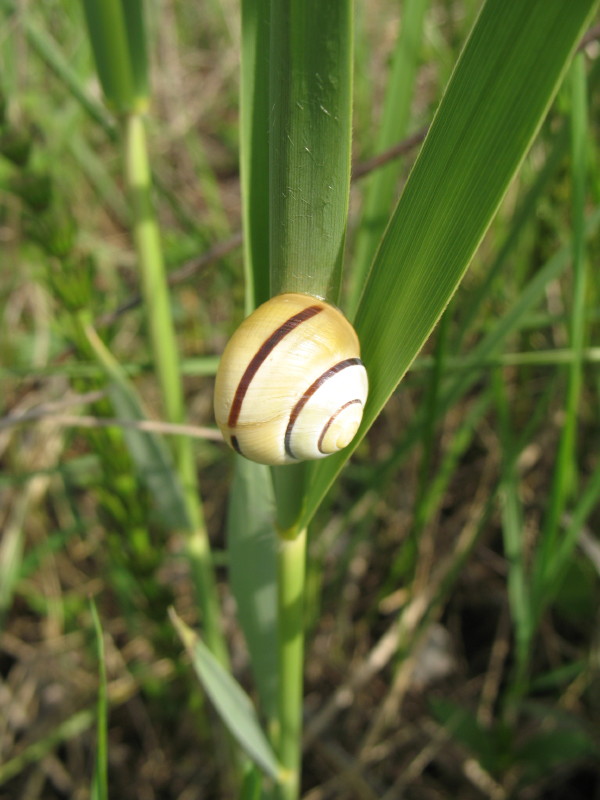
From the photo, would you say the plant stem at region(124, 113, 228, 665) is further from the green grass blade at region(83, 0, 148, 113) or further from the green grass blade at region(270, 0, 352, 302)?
the green grass blade at region(270, 0, 352, 302)

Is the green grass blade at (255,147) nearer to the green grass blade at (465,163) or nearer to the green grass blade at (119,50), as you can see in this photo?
the green grass blade at (465,163)

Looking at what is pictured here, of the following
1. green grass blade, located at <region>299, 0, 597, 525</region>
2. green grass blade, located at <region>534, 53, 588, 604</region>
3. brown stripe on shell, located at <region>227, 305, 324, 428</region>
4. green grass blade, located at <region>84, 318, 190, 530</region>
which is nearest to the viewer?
green grass blade, located at <region>299, 0, 597, 525</region>

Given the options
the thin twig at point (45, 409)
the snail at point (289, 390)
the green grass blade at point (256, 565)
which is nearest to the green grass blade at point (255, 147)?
the snail at point (289, 390)

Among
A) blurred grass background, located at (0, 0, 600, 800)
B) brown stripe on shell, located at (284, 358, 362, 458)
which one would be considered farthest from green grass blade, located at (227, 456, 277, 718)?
blurred grass background, located at (0, 0, 600, 800)

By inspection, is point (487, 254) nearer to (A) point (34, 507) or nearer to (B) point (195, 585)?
(B) point (195, 585)

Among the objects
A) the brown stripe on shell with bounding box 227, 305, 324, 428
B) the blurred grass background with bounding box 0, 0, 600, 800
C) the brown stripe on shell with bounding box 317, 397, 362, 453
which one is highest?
the brown stripe on shell with bounding box 227, 305, 324, 428

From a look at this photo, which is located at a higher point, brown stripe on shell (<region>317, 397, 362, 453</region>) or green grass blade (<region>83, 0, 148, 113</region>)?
green grass blade (<region>83, 0, 148, 113</region>)

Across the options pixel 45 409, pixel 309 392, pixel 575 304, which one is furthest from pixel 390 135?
pixel 45 409
